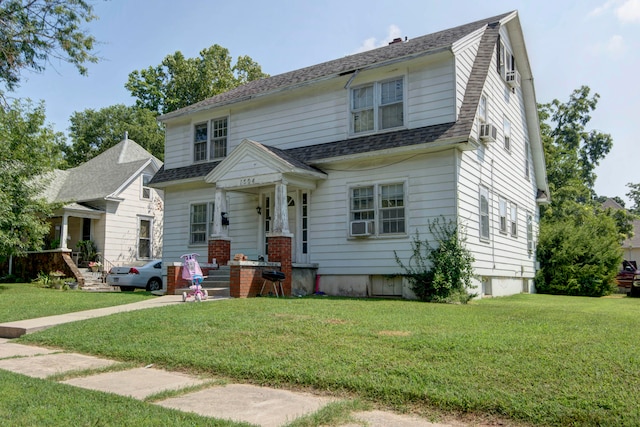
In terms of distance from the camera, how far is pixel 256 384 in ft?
18.0

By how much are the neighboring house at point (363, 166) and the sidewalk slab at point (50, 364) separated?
625 centimetres

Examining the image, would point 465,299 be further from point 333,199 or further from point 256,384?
point 256,384

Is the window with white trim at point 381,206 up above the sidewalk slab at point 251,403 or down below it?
above

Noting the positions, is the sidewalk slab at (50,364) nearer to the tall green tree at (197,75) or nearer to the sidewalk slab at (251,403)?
the sidewalk slab at (251,403)

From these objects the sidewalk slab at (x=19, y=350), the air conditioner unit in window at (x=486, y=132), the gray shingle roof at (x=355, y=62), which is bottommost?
the sidewalk slab at (x=19, y=350)

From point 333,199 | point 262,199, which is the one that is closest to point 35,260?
point 262,199

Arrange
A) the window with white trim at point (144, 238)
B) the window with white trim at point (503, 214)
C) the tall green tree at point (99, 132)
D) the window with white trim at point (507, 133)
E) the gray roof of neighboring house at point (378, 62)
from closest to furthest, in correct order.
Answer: the gray roof of neighboring house at point (378, 62), the window with white trim at point (503, 214), the window with white trim at point (507, 133), the window with white trim at point (144, 238), the tall green tree at point (99, 132)

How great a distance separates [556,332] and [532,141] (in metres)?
15.9

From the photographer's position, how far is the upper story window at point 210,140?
17766mm

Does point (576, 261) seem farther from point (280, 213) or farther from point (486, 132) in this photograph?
point (280, 213)

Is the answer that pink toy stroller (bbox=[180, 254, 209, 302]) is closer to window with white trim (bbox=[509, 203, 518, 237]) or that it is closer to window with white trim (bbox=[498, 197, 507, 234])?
window with white trim (bbox=[498, 197, 507, 234])

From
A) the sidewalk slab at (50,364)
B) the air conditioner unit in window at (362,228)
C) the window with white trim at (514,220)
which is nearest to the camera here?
the sidewalk slab at (50,364)

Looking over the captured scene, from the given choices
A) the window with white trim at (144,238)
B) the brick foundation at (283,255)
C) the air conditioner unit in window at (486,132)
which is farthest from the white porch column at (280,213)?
the window with white trim at (144,238)

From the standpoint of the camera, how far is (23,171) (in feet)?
64.7
